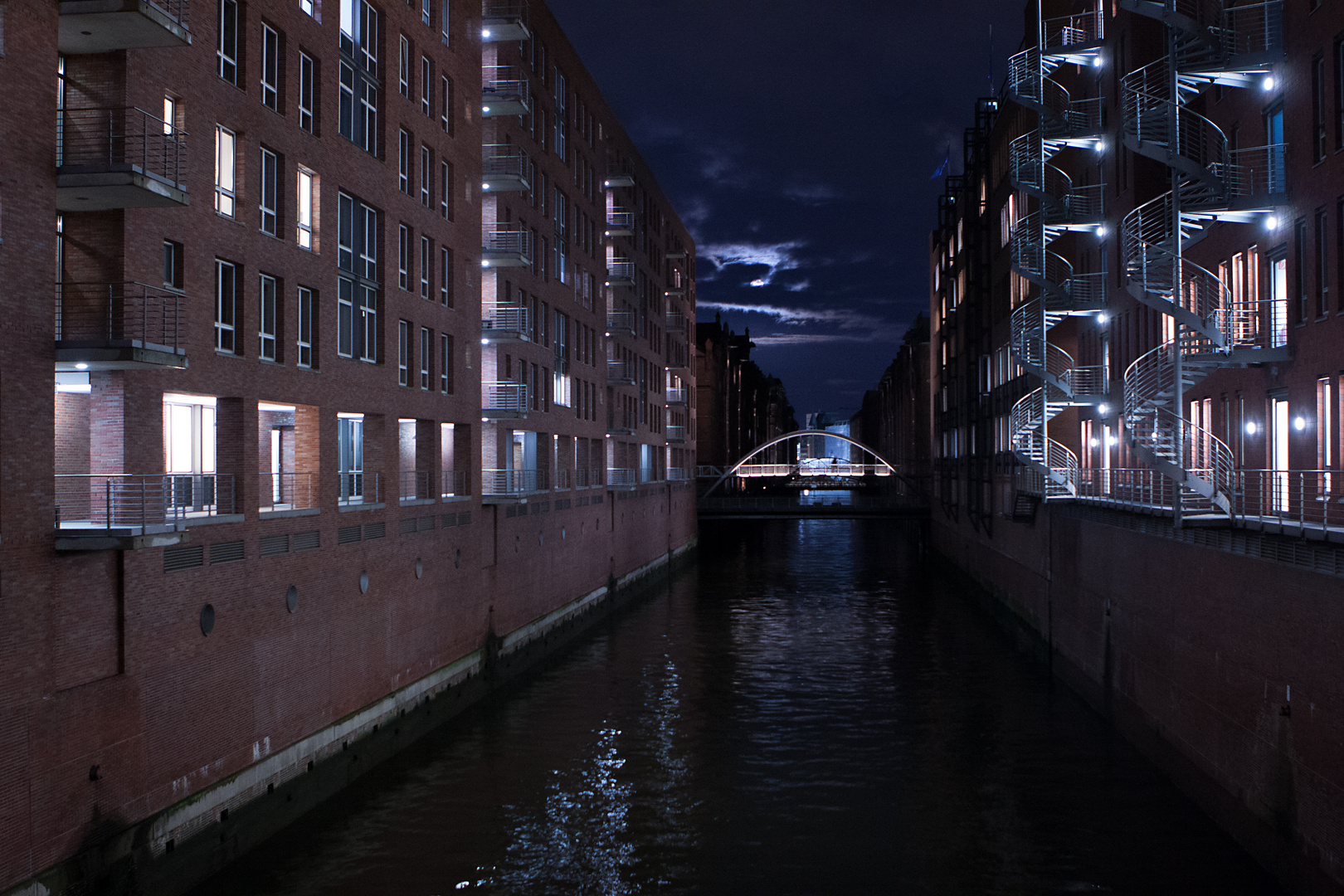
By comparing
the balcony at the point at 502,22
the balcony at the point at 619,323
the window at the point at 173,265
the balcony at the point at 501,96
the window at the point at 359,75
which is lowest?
the window at the point at 173,265

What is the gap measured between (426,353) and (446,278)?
2453 millimetres

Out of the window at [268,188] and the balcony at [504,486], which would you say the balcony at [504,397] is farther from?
the window at [268,188]

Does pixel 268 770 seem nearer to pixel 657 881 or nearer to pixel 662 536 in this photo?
pixel 657 881

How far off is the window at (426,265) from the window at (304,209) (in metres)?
5.49

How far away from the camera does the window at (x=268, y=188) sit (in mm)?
19031

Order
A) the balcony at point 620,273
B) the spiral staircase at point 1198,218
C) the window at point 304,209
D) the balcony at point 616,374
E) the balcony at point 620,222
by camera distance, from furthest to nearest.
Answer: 1. the balcony at point 620,222
2. the balcony at point 620,273
3. the balcony at point 616,374
4. the window at point 304,209
5. the spiral staircase at point 1198,218

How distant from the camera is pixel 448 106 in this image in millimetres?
28094

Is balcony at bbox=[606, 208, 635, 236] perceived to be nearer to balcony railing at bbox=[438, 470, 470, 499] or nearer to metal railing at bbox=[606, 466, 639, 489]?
metal railing at bbox=[606, 466, 639, 489]

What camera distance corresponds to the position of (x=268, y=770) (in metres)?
17.6

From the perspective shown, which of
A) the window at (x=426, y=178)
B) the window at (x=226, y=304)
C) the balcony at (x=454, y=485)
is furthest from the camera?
the balcony at (x=454, y=485)

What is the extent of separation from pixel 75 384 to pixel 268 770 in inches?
272

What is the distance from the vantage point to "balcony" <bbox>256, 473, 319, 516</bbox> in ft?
64.8

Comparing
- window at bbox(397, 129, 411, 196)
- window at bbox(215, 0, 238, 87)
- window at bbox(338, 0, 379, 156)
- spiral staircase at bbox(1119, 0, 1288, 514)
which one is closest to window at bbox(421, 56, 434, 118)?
window at bbox(397, 129, 411, 196)

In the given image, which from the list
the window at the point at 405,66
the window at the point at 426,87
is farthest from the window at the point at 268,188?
the window at the point at 426,87
